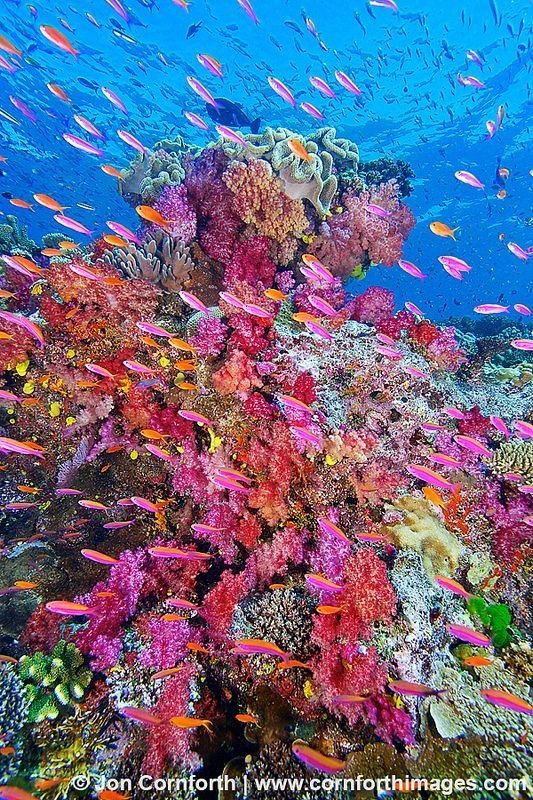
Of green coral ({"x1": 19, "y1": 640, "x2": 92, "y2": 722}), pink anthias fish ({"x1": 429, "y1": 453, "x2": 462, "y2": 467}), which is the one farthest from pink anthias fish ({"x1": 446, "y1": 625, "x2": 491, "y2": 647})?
green coral ({"x1": 19, "y1": 640, "x2": 92, "y2": 722})

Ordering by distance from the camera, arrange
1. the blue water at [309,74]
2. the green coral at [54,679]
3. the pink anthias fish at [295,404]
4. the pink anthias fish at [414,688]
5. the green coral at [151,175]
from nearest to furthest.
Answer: the pink anthias fish at [414,688], the green coral at [54,679], the pink anthias fish at [295,404], the green coral at [151,175], the blue water at [309,74]

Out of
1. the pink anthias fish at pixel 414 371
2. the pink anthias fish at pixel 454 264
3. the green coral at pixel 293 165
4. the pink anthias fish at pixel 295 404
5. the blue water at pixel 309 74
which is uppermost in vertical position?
the blue water at pixel 309 74

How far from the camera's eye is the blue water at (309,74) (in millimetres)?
24172

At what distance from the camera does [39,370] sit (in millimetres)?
5871

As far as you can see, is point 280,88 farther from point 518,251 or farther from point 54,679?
point 54,679

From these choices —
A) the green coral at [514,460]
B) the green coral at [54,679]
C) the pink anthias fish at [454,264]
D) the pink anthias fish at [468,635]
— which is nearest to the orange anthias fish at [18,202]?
the green coral at [54,679]

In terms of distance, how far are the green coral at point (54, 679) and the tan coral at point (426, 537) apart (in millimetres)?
3982

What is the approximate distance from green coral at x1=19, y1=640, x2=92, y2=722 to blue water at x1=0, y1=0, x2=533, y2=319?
23.1 meters

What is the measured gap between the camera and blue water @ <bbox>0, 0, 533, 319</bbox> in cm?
2417

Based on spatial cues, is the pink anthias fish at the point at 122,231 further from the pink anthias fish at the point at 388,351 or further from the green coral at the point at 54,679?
the green coral at the point at 54,679

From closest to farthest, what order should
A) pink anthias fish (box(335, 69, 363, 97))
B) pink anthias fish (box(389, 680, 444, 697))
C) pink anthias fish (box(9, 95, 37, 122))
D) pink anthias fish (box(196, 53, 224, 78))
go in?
pink anthias fish (box(389, 680, 444, 697)), pink anthias fish (box(196, 53, 224, 78)), pink anthias fish (box(335, 69, 363, 97)), pink anthias fish (box(9, 95, 37, 122))

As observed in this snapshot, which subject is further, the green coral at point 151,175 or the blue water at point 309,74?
the blue water at point 309,74

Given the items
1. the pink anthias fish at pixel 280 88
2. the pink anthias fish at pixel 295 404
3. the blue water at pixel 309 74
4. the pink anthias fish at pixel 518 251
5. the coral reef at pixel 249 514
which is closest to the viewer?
the coral reef at pixel 249 514

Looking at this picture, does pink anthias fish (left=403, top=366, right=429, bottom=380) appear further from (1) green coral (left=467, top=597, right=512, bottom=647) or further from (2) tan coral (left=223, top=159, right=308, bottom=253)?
(2) tan coral (left=223, top=159, right=308, bottom=253)
